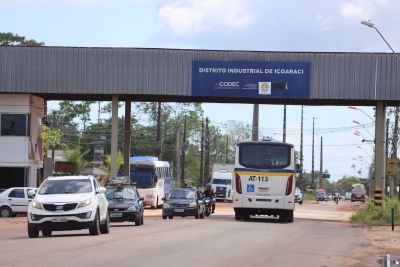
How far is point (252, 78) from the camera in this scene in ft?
144

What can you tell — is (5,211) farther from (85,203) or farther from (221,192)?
(221,192)

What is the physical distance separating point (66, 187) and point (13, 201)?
1906cm

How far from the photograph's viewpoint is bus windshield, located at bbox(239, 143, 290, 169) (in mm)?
36906

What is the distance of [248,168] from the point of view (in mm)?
37000

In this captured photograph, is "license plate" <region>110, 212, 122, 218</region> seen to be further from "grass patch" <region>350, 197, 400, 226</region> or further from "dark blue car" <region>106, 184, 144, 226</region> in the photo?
"grass patch" <region>350, 197, 400, 226</region>

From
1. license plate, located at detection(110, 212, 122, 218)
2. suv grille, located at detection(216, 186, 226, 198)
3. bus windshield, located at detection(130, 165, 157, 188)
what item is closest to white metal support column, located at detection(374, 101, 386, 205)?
license plate, located at detection(110, 212, 122, 218)

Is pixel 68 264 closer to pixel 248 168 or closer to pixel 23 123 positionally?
pixel 248 168

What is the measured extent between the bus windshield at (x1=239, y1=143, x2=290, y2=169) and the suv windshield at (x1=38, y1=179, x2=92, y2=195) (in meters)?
13.9

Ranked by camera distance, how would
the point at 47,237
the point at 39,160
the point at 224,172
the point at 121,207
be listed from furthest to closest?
the point at 224,172 < the point at 39,160 < the point at 121,207 < the point at 47,237

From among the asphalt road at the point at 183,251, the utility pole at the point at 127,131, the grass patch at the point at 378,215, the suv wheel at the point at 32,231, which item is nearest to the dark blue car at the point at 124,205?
the asphalt road at the point at 183,251

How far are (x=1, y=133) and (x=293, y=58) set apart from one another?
55.5 ft

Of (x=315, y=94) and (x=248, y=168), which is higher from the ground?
(x=315, y=94)

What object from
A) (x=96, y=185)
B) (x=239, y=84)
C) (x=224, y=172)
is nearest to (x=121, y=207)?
(x=96, y=185)

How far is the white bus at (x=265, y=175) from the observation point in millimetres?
36844
